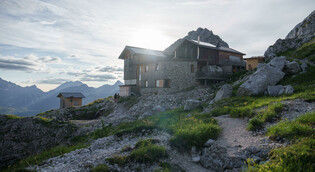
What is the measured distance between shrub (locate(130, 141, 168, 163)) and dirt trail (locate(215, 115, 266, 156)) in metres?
3.11

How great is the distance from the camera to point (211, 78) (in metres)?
35.5

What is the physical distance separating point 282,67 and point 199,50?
80.7 feet

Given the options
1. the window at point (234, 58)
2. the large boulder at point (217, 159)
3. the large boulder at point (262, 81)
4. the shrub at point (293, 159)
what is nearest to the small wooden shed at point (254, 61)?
the window at point (234, 58)

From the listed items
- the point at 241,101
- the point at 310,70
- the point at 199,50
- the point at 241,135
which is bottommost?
the point at 241,135

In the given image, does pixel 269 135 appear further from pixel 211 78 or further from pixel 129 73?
pixel 129 73

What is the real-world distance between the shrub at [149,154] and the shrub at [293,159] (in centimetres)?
404

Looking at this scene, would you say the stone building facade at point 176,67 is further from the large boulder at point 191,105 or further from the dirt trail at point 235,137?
the dirt trail at point 235,137

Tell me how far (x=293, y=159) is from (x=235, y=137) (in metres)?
3.56

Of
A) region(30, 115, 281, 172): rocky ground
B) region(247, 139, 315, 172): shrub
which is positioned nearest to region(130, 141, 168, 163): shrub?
region(30, 115, 281, 172): rocky ground

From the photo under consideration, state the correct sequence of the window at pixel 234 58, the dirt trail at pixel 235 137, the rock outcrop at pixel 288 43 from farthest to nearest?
the window at pixel 234 58 → the rock outcrop at pixel 288 43 → the dirt trail at pixel 235 137

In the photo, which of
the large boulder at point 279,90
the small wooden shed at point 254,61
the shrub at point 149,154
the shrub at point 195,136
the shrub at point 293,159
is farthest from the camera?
the small wooden shed at point 254,61

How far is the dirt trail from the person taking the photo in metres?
8.44

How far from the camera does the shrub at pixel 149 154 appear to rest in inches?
328

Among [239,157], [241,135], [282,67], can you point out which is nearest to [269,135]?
[241,135]
